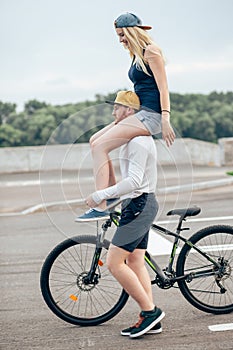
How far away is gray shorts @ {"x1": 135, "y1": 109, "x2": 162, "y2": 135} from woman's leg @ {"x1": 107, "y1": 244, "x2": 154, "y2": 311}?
2.84 feet

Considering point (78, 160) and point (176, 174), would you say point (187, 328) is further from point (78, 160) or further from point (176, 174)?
point (78, 160)

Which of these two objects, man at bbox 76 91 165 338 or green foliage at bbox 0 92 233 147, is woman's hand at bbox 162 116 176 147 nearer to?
man at bbox 76 91 165 338

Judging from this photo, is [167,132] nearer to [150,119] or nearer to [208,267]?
[150,119]

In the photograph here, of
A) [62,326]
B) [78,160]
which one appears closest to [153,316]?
[62,326]

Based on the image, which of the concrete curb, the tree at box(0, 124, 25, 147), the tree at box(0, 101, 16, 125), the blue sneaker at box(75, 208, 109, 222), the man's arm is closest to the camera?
the man's arm

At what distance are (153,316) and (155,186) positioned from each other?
0.93 metres

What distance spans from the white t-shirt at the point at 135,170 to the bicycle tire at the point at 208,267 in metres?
0.78

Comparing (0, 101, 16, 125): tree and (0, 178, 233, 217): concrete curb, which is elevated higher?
(0, 178, 233, 217): concrete curb

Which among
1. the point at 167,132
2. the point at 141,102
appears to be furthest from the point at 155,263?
the point at 141,102

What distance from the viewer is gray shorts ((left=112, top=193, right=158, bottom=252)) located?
5.15 metres

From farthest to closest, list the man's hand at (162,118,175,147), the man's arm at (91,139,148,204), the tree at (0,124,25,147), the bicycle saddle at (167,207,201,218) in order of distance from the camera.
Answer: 1. the tree at (0,124,25,147)
2. the bicycle saddle at (167,207,201,218)
3. the man's hand at (162,118,175,147)
4. the man's arm at (91,139,148,204)

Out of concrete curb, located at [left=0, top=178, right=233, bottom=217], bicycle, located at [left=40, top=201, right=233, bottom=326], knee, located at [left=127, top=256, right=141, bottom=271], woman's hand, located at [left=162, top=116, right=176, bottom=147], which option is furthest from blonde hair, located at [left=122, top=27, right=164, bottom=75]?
knee, located at [left=127, top=256, right=141, bottom=271]

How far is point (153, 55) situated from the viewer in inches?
200

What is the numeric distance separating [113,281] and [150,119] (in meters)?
1.42
